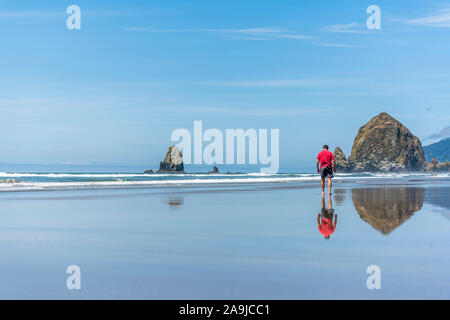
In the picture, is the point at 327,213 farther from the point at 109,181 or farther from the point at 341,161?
the point at 341,161

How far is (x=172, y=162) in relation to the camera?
414ft

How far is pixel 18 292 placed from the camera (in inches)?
198

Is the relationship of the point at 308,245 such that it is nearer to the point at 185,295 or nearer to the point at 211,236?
the point at 211,236

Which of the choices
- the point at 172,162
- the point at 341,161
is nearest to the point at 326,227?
the point at 172,162

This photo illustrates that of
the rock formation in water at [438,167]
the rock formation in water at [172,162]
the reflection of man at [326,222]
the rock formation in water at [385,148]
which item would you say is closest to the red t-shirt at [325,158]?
the reflection of man at [326,222]

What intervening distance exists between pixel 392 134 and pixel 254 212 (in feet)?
481

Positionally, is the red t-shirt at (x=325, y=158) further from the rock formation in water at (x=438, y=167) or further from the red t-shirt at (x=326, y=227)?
the rock formation in water at (x=438, y=167)

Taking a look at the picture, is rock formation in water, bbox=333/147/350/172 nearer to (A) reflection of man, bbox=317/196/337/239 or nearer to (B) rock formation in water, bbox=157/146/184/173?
(B) rock formation in water, bbox=157/146/184/173

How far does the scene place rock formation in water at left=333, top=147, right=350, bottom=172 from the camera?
458ft

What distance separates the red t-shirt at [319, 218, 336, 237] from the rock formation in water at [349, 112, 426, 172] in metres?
137

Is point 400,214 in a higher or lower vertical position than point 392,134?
lower

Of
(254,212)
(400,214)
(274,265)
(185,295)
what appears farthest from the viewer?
(254,212)
